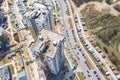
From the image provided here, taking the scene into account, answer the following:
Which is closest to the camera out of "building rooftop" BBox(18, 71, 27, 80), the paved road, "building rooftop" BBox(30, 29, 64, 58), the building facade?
"building rooftop" BBox(30, 29, 64, 58)

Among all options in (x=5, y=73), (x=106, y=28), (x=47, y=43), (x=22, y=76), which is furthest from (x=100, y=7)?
(x=5, y=73)

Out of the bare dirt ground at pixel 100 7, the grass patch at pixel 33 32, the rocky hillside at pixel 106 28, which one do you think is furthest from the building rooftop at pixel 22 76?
the bare dirt ground at pixel 100 7

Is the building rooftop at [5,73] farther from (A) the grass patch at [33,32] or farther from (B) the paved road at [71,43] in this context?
(B) the paved road at [71,43]

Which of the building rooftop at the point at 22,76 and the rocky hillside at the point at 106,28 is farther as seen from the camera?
the rocky hillside at the point at 106,28

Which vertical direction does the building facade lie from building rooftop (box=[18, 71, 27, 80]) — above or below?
above

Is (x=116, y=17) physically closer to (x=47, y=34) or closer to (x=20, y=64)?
(x=47, y=34)

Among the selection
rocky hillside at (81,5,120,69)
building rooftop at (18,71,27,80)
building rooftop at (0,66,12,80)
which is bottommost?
building rooftop at (18,71,27,80)

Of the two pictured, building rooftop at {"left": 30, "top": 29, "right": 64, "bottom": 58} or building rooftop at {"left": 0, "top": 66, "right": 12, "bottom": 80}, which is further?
building rooftop at {"left": 0, "top": 66, "right": 12, "bottom": 80}

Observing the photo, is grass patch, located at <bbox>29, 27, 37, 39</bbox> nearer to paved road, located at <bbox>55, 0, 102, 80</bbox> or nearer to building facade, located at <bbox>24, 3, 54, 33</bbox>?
building facade, located at <bbox>24, 3, 54, 33</bbox>

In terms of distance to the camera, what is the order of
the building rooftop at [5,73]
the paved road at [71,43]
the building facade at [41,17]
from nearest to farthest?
the building facade at [41,17] < the paved road at [71,43] < the building rooftop at [5,73]

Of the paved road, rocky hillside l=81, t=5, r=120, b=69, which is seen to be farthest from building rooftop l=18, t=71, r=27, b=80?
rocky hillside l=81, t=5, r=120, b=69
